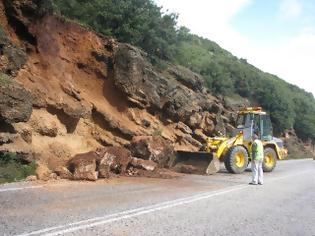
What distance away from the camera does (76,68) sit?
2286 cm

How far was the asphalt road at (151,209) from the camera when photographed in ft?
27.3

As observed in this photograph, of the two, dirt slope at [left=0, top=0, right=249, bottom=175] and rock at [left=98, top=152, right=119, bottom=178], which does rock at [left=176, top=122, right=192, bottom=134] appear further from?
rock at [left=98, top=152, right=119, bottom=178]

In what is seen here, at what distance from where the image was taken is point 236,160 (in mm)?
21984

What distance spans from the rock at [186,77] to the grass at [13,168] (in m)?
17.5

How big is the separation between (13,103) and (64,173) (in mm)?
2764

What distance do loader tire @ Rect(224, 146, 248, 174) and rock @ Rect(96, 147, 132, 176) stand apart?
5194mm

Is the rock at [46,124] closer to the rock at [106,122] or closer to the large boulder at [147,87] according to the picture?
the rock at [106,122]

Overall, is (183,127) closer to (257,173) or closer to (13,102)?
(257,173)

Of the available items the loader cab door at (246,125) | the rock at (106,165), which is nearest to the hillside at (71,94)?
the rock at (106,165)

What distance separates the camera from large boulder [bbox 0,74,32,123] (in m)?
15.5

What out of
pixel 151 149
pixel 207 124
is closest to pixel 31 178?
pixel 151 149

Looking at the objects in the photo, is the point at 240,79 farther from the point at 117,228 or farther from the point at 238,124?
the point at 117,228

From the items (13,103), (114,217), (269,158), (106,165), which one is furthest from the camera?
(269,158)

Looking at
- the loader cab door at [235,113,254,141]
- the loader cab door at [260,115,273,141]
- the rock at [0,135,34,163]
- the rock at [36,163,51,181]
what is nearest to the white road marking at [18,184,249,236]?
the rock at [36,163,51,181]
